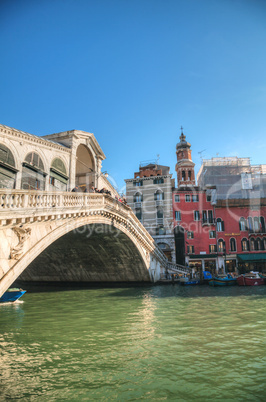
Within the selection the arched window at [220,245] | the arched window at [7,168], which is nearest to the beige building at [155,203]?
the arched window at [220,245]

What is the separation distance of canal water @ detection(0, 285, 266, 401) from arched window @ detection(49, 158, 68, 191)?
715cm

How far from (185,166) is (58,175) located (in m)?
29.0

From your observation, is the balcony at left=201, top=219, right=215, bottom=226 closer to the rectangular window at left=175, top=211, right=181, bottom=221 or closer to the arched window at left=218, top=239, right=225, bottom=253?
the arched window at left=218, top=239, right=225, bottom=253

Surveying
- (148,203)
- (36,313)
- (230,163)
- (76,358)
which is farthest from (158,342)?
(230,163)

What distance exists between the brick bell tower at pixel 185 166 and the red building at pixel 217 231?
4.33 metres

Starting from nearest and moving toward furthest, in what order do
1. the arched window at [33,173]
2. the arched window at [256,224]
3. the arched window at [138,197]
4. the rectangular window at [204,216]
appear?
the arched window at [33,173] < the arched window at [256,224] < the rectangular window at [204,216] < the arched window at [138,197]

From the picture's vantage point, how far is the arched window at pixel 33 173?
13516mm

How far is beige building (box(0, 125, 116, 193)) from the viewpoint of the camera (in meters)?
12.6

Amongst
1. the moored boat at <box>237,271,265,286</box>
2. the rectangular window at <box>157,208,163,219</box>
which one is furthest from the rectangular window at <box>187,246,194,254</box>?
the moored boat at <box>237,271,265,286</box>

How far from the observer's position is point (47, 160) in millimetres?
15367

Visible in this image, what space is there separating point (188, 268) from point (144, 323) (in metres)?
21.9

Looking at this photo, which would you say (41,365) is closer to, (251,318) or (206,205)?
(251,318)

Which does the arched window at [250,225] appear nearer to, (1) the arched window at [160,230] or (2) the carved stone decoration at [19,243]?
(1) the arched window at [160,230]

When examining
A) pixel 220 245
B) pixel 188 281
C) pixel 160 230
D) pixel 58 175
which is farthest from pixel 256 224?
pixel 58 175
